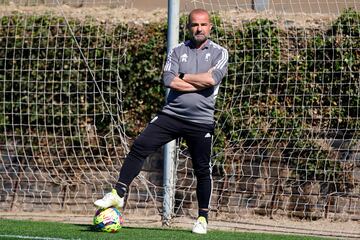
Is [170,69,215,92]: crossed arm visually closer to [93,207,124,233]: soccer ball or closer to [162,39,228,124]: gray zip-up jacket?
[162,39,228,124]: gray zip-up jacket

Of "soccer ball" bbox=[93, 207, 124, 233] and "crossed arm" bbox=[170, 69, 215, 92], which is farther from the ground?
"crossed arm" bbox=[170, 69, 215, 92]

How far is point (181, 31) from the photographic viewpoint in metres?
9.97

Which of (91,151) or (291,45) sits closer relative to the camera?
(291,45)

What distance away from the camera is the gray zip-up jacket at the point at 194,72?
785 cm

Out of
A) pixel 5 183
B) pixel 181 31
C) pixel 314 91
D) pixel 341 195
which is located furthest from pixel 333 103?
pixel 5 183

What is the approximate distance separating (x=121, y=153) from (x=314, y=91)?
7.66 ft

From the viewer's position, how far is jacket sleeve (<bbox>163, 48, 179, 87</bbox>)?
7.82 metres

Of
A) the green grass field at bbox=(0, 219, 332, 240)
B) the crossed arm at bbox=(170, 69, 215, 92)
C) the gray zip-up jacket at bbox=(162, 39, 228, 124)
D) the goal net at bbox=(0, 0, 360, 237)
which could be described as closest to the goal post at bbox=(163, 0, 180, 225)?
the goal net at bbox=(0, 0, 360, 237)

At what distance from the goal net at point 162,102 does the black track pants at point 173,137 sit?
5.67 ft

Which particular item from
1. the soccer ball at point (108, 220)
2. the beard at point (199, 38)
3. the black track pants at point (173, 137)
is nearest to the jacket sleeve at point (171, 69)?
the beard at point (199, 38)

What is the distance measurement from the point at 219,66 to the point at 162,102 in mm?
2415

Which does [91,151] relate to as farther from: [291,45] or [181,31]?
[291,45]

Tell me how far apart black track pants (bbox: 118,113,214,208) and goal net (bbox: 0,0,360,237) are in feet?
5.67

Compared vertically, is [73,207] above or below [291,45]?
below
